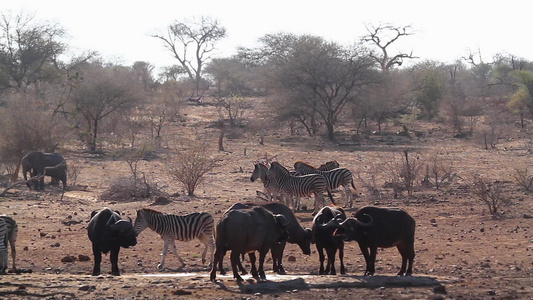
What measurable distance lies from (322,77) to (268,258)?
27423mm

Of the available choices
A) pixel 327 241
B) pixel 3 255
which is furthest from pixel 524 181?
pixel 3 255

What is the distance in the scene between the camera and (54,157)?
2420 cm

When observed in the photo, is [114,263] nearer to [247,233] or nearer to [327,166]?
[247,233]

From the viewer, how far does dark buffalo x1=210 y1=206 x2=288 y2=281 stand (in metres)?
10.5

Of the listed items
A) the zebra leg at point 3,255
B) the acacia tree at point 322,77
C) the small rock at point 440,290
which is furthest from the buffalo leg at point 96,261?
the acacia tree at point 322,77

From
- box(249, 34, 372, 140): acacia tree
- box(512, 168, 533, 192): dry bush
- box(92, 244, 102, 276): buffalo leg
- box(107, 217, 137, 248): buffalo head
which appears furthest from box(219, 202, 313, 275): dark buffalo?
box(249, 34, 372, 140): acacia tree

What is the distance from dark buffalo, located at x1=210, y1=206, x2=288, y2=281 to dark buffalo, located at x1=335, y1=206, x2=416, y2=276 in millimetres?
926

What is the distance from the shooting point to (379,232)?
11.2 metres

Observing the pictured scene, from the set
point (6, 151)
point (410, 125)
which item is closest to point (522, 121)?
point (410, 125)

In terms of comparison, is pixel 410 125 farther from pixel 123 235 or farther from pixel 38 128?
pixel 123 235

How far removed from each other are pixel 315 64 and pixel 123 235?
29389 mm

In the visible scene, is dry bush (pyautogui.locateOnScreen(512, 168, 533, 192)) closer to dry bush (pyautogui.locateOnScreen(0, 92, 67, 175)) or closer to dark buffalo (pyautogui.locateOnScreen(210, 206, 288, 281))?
dark buffalo (pyautogui.locateOnScreen(210, 206, 288, 281))

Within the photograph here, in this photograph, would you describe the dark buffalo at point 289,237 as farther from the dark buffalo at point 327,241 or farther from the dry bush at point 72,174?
the dry bush at point 72,174

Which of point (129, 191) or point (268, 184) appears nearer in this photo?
point (268, 184)
